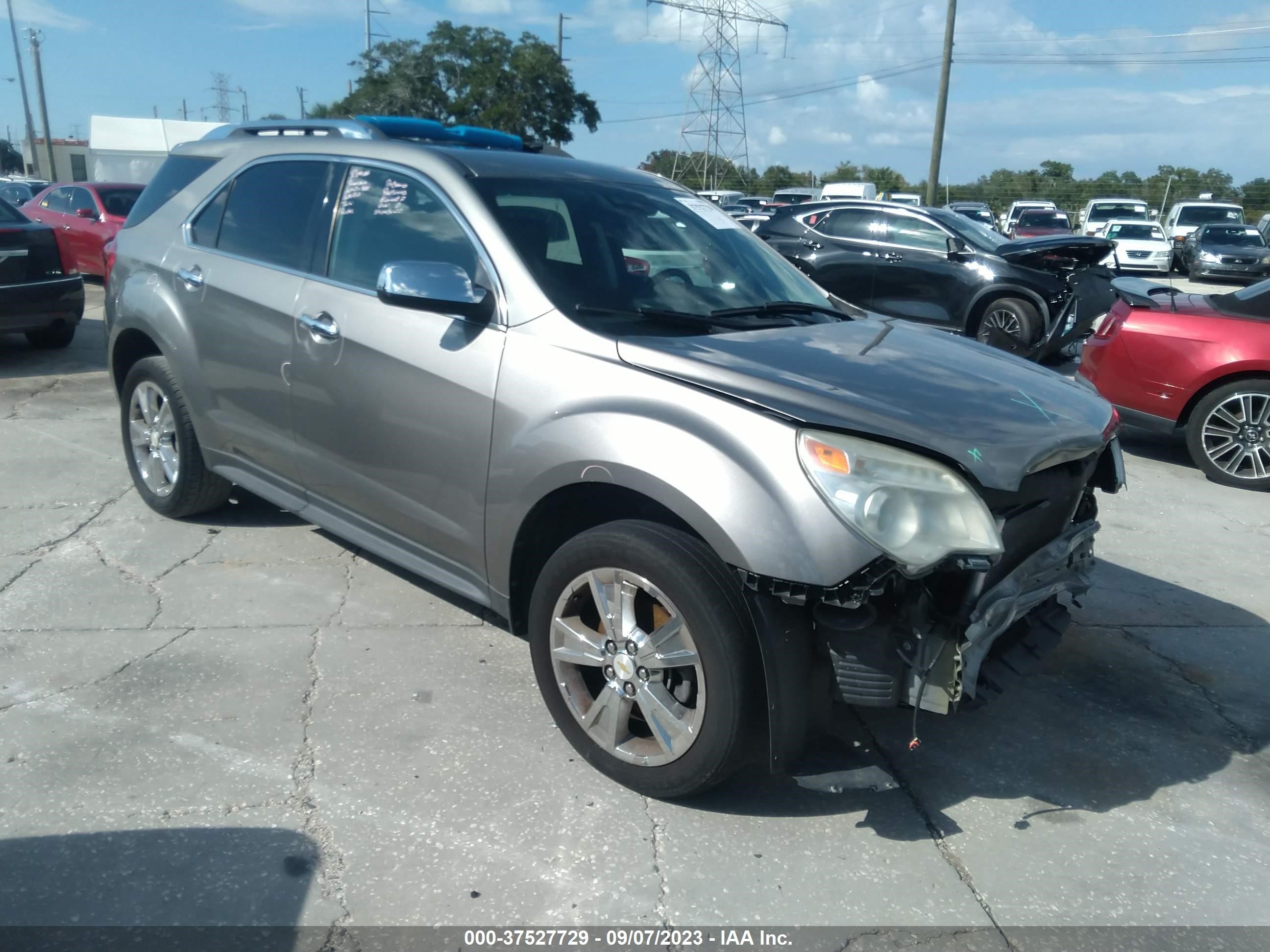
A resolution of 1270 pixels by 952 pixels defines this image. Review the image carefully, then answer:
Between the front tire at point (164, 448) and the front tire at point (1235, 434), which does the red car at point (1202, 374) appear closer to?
the front tire at point (1235, 434)

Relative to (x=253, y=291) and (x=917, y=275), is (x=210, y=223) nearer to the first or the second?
(x=253, y=291)

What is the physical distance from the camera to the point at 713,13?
4875 cm

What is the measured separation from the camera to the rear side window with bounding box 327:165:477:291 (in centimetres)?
364

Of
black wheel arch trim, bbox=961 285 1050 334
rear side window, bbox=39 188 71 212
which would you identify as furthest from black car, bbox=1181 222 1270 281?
rear side window, bbox=39 188 71 212

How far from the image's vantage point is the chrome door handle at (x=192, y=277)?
467 centimetres

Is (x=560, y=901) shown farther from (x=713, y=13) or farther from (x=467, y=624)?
(x=713, y=13)

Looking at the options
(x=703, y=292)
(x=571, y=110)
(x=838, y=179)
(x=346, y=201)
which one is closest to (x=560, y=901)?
(x=703, y=292)

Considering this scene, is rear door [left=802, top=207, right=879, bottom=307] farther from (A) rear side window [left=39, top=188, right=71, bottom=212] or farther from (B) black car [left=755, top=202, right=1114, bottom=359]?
(A) rear side window [left=39, top=188, right=71, bottom=212]

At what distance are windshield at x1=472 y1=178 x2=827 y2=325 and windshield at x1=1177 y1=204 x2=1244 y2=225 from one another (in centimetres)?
3060

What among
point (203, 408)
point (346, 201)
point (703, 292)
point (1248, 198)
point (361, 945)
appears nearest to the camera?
point (361, 945)

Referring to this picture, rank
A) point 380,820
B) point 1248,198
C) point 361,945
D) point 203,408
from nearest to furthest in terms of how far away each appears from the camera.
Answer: point 361,945
point 380,820
point 203,408
point 1248,198

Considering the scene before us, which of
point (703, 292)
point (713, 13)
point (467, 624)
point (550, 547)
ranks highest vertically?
A: point (713, 13)

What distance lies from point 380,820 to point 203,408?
8.29 ft

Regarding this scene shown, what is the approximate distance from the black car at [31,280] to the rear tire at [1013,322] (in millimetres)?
9119
